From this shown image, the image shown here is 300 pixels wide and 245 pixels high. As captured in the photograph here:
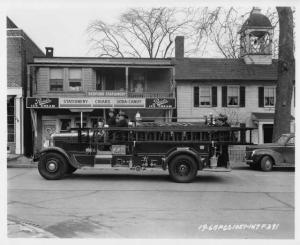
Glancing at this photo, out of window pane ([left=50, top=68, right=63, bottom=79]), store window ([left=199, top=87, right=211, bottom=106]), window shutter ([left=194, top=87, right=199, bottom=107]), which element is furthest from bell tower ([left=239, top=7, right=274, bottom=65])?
window pane ([left=50, top=68, right=63, bottom=79])

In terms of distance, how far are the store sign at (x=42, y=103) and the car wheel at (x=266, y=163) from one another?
1261cm

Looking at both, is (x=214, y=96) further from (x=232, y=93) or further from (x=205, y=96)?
(x=232, y=93)

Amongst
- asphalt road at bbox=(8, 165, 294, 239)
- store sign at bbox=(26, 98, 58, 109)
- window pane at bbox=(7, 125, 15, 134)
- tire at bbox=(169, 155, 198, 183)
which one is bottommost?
asphalt road at bbox=(8, 165, 294, 239)

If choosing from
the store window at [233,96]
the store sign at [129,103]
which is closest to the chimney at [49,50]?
the store sign at [129,103]

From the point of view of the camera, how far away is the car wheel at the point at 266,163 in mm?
15805

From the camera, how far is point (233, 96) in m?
26.9

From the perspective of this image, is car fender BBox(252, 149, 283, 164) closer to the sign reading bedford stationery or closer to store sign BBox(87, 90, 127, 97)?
the sign reading bedford stationery

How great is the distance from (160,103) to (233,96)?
222 inches

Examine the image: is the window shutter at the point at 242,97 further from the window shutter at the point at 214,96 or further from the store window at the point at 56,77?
the store window at the point at 56,77

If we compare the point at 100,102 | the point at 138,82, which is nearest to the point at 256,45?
the point at 138,82

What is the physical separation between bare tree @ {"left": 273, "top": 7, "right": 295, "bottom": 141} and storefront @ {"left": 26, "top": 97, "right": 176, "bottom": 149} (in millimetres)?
6974

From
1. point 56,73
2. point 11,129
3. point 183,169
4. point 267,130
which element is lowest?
point 183,169

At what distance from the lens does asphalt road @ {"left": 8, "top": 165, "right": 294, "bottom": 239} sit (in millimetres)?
7004

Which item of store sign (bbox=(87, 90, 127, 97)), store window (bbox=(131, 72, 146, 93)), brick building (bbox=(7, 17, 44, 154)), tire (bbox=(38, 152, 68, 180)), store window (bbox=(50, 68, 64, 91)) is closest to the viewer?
tire (bbox=(38, 152, 68, 180))
